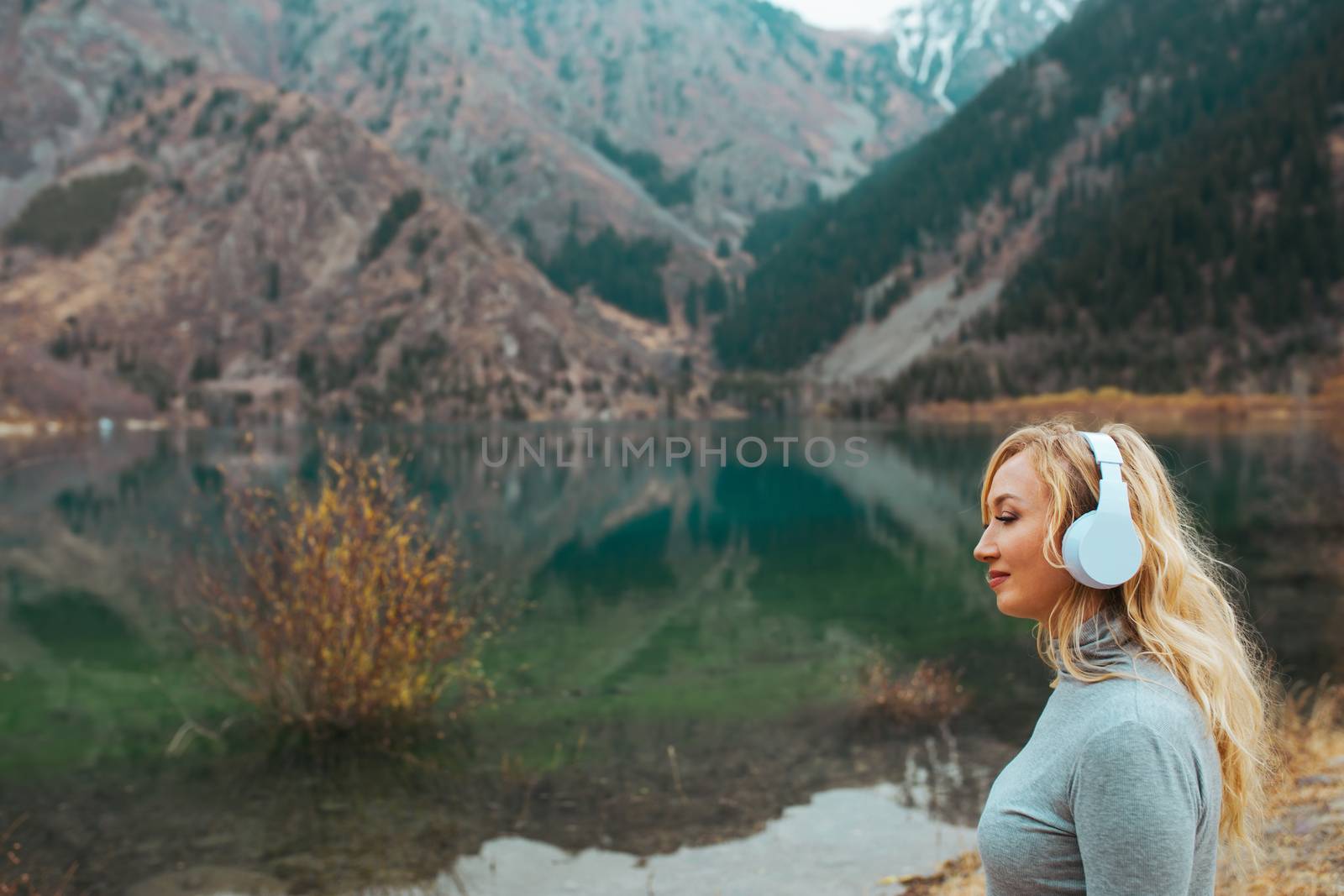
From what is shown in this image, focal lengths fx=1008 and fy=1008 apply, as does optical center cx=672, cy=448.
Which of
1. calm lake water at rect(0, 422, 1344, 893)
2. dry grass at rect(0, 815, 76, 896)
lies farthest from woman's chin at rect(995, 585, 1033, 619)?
dry grass at rect(0, 815, 76, 896)

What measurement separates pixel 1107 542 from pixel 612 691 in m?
11.9

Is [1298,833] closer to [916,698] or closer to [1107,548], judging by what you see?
[1107,548]

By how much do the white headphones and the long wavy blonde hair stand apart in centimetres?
7

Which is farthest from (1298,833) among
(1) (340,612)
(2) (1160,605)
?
(1) (340,612)

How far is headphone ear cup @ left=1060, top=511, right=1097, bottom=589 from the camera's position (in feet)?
6.91

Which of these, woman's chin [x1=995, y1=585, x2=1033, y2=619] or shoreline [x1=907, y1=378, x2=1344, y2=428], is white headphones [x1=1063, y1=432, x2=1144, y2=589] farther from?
shoreline [x1=907, y1=378, x2=1344, y2=428]

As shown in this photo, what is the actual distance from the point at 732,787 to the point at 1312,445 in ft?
151

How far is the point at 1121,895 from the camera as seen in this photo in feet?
6.21

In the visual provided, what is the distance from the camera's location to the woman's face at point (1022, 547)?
227 centimetres

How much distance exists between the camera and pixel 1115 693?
1.98 meters

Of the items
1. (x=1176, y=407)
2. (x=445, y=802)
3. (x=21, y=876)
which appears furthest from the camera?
(x=1176, y=407)

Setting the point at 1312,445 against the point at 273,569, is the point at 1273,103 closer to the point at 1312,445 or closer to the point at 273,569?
the point at 1312,445

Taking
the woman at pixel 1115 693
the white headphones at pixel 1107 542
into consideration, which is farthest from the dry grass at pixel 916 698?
the white headphones at pixel 1107 542

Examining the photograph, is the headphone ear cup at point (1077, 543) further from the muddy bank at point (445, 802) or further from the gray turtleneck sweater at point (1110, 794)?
the muddy bank at point (445, 802)
